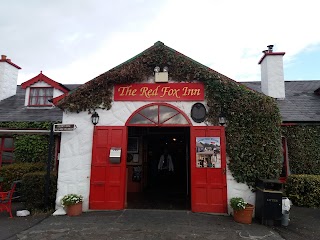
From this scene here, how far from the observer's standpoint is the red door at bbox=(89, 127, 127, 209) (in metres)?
7.54

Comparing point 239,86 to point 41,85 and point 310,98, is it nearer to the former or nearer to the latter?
point 310,98

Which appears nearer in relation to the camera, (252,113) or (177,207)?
(252,113)

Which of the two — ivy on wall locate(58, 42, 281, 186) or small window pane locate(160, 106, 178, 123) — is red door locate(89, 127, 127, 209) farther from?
small window pane locate(160, 106, 178, 123)

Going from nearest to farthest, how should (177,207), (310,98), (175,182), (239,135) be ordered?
(239,135)
(177,207)
(310,98)
(175,182)

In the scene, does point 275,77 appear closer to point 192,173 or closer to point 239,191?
point 239,191

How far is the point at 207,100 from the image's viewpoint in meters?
7.79

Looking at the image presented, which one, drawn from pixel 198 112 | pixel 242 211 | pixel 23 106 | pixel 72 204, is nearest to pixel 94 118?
pixel 72 204

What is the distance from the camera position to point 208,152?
24.6ft

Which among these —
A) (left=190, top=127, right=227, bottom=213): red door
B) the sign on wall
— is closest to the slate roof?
the sign on wall

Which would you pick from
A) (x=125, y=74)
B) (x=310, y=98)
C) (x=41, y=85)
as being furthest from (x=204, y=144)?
(x=41, y=85)

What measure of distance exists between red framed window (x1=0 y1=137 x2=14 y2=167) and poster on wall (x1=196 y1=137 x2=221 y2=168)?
8.29 meters

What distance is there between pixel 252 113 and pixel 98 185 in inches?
215

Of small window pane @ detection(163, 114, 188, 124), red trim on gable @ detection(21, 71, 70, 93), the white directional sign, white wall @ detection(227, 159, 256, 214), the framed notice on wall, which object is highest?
red trim on gable @ detection(21, 71, 70, 93)

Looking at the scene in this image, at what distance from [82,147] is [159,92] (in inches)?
125
